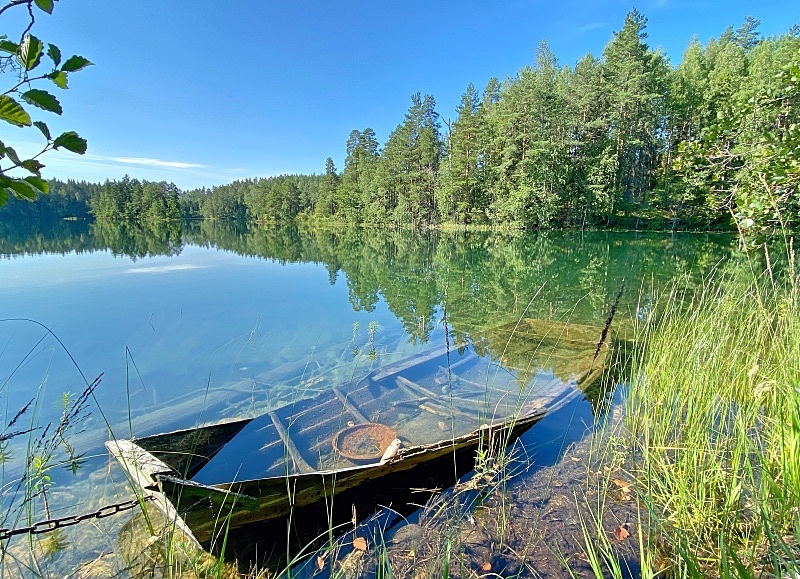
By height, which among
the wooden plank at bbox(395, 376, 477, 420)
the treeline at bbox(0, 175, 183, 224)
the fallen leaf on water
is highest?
the treeline at bbox(0, 175, 183, 224)

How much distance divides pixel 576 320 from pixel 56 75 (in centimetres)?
907

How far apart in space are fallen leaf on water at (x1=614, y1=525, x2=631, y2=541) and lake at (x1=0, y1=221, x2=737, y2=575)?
1.28 meters

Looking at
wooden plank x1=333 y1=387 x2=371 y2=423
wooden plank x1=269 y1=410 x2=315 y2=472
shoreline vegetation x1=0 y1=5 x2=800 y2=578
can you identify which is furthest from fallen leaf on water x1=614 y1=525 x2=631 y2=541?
wooden plank x1=333 y1=387 x2=371 y2=423

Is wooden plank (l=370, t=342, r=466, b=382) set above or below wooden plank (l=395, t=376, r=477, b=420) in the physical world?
above

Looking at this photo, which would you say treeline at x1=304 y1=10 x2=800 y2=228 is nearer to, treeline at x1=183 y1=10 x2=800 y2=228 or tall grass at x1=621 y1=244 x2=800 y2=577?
treeline at x1=183 y1=10 x2=800 y2=228

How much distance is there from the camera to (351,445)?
156 inches

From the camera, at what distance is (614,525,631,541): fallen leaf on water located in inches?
99.9

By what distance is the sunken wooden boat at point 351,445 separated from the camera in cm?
237

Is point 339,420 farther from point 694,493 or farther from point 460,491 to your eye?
point 694,493

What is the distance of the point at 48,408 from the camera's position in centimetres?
504

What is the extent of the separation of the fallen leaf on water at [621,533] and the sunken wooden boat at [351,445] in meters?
0.97

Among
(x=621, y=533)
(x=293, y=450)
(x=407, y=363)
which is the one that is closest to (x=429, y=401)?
(x=407, y=363)

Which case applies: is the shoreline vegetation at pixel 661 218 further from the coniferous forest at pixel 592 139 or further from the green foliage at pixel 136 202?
the green foliage at pixel 136 202

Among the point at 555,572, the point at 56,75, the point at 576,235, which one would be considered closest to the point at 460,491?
the point at 555,572
